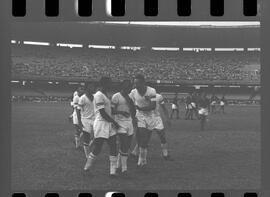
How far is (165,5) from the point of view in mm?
4426

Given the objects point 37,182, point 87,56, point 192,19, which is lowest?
point 37,182

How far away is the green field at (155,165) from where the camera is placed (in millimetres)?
6531

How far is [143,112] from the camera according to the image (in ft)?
24.6

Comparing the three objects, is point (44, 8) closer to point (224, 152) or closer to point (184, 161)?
point (184, 161)

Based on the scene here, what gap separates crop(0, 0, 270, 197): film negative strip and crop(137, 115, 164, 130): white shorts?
0.05ft

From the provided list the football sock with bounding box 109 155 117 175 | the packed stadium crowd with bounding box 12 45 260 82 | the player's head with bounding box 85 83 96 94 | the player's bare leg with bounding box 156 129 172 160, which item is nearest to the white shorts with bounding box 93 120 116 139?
the football sock with bounding box 109 155 117 175

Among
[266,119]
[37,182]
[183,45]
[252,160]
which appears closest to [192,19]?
[266,119]

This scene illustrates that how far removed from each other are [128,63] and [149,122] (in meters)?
16.2

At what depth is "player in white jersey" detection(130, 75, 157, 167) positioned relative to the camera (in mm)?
7273

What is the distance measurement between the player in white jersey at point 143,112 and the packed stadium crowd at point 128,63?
1122cm

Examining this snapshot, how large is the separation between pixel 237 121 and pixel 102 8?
1321 cm

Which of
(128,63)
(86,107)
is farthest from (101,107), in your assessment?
(128,63)

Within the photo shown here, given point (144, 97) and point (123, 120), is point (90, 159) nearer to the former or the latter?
point (123, 120)

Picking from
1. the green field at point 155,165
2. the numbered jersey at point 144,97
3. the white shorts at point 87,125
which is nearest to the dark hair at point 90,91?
the white shorts at point 87,125
